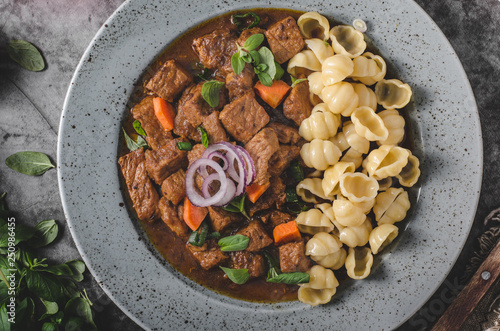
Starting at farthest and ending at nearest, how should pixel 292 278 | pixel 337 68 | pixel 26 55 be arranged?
pixel 26 55 < pixel 292 278 < pixel 337 68

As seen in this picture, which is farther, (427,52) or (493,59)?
(493,59)

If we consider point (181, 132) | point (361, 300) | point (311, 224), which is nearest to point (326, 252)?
→ point (311, 224)

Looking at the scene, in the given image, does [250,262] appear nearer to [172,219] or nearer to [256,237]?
[256,237]

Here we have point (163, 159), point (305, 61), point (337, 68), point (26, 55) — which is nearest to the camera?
point (337, 68)

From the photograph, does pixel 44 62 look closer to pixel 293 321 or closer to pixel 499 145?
pixel 293 321

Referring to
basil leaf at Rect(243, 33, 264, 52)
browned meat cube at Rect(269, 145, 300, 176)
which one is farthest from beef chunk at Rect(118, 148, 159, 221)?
basil leaf at Rect(243, 33, 264, 52)

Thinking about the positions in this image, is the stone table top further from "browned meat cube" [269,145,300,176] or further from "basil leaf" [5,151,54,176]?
"browned meat cube" [269,145,300,176]

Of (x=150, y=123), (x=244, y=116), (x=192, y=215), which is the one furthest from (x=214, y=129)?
(x=192, y=215)
